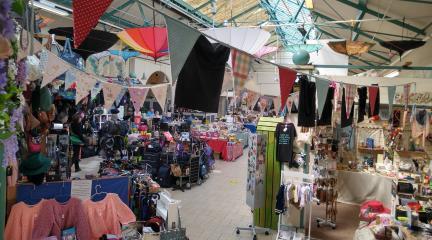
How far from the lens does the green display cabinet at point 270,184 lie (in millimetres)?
6309

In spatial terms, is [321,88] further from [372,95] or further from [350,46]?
[372,95]

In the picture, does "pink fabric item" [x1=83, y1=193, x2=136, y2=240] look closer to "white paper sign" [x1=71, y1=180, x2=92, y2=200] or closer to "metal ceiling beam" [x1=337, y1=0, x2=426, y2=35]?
"white paper sign" [x1=71, y1=180, x2=92, y2=200]

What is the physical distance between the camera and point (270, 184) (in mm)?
6340

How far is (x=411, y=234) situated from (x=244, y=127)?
595 inches

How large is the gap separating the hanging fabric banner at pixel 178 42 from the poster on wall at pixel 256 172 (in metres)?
4.32

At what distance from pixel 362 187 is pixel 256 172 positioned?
356 cm

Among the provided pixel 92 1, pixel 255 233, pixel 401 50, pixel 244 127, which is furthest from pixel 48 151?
pixel 244 127

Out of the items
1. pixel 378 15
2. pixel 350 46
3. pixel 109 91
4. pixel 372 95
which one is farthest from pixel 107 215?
pixel 378 15

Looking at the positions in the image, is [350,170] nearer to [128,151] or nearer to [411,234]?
[411,234]

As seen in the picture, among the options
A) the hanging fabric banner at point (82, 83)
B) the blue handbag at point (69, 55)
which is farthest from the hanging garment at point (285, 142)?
the blue handbag at point (69, 55)

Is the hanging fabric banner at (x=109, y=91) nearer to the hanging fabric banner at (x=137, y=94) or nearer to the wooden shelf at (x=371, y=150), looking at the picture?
the hanging fabric banner at (x=137, y=94)

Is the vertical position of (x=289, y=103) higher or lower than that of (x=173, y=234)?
higher

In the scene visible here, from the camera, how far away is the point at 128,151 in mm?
10438

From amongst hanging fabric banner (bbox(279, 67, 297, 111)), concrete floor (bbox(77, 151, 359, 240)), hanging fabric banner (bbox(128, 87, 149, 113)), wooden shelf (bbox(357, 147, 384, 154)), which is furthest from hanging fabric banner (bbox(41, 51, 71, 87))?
wooden shelf (bbox(357, 147, 384, 154))
